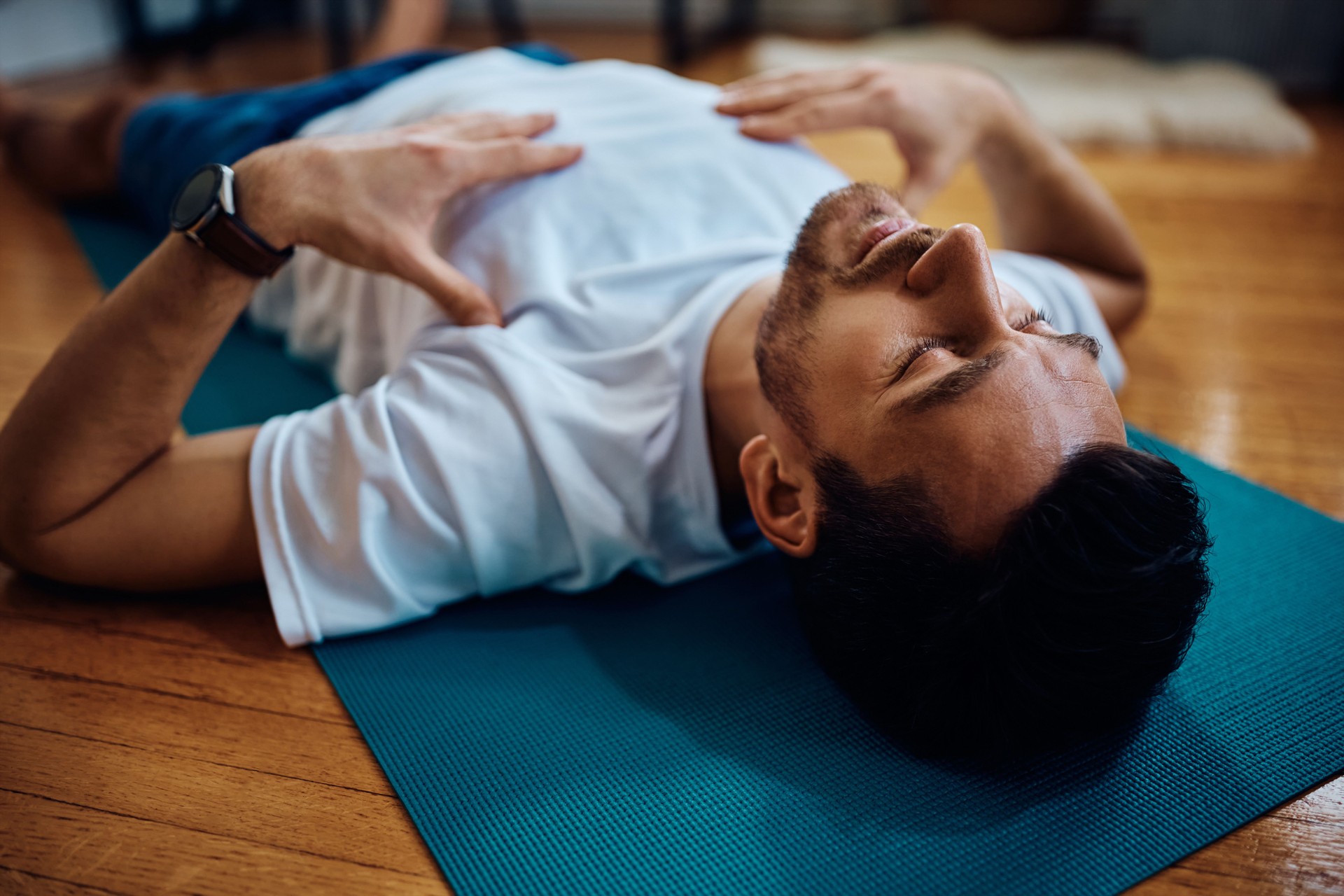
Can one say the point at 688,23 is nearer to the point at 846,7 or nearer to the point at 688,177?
the point at 846,7

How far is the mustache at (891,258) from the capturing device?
0.96 metres

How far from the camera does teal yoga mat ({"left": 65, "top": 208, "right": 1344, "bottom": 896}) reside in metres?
0.85

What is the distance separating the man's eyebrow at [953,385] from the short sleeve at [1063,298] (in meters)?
0.52

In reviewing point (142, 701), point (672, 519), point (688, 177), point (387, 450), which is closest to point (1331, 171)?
point (688, 177)

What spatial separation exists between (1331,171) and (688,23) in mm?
2857

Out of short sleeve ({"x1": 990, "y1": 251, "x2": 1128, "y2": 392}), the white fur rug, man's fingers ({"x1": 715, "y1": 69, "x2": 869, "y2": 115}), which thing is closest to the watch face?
man's fingers ({"x1": 715, "y1": 69, "x2": 869, "y2": 115})

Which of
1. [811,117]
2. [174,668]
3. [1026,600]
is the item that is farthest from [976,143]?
[174,668]

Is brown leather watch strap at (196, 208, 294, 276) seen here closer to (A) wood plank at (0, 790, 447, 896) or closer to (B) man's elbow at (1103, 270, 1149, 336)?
(A) wood plank at (0, 790, 447, 896)

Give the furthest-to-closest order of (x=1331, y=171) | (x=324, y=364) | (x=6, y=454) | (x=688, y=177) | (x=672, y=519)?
(x=1331, y=171)
(x=324, y=364)
(x=688, y=177)
(x=672, y=519)
(x=6, y=454)

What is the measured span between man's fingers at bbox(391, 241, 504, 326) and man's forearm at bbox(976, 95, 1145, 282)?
2.80 ft

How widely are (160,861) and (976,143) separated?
1.39 meters

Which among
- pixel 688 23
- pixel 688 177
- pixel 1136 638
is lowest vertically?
pixel 688 23

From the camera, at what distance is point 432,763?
3.08ft

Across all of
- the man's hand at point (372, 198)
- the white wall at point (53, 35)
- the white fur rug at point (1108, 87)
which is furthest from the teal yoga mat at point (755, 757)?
the white wall at point (53, 35)
